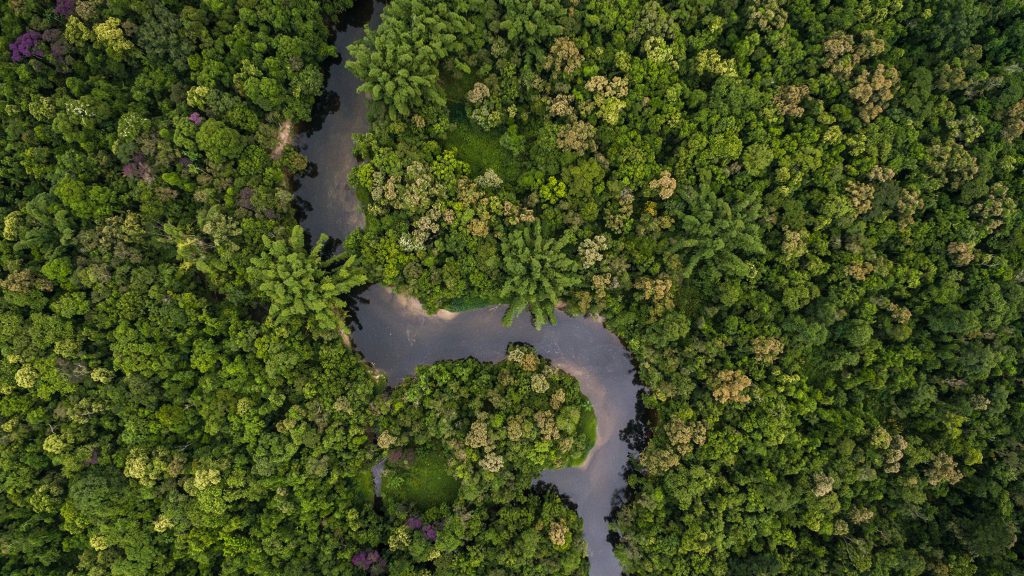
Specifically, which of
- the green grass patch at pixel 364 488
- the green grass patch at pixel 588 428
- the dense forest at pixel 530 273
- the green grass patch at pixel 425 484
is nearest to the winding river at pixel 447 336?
the green grass patch at pixel 588 428

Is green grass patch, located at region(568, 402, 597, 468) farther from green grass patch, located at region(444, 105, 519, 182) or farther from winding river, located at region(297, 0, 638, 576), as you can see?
green grass patch, located at region(444, 105, 519, 182)

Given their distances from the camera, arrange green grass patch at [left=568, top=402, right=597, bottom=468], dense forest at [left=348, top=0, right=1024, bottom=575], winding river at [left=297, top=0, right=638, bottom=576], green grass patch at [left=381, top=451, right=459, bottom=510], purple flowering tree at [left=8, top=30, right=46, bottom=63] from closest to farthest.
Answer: purple flowering tree at [left=8, top=30, right=46, bottom=63] → dense forest at [left=348, top=0, right=1024, bottom=575] → green grass patch at [left=381, top=451, right=459, bottom=510] → winding river at [left=297, top=0, right=638, bottom=576] → green grass patch at [left=568, top=402, right=597, bottom=468]

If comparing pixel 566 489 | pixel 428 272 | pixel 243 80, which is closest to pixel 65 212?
pixel 243 80

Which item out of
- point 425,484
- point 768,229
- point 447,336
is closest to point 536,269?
point 447,336

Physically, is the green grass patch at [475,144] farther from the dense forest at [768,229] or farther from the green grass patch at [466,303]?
the green grass patch at [466,303]

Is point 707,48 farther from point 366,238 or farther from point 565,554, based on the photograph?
point 565,554

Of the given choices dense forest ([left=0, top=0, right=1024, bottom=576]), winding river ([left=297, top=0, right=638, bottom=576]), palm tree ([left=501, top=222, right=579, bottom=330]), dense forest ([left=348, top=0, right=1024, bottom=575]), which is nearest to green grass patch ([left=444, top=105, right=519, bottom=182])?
dense forest ([left=0, top=0, right=1024, bottom=576])
